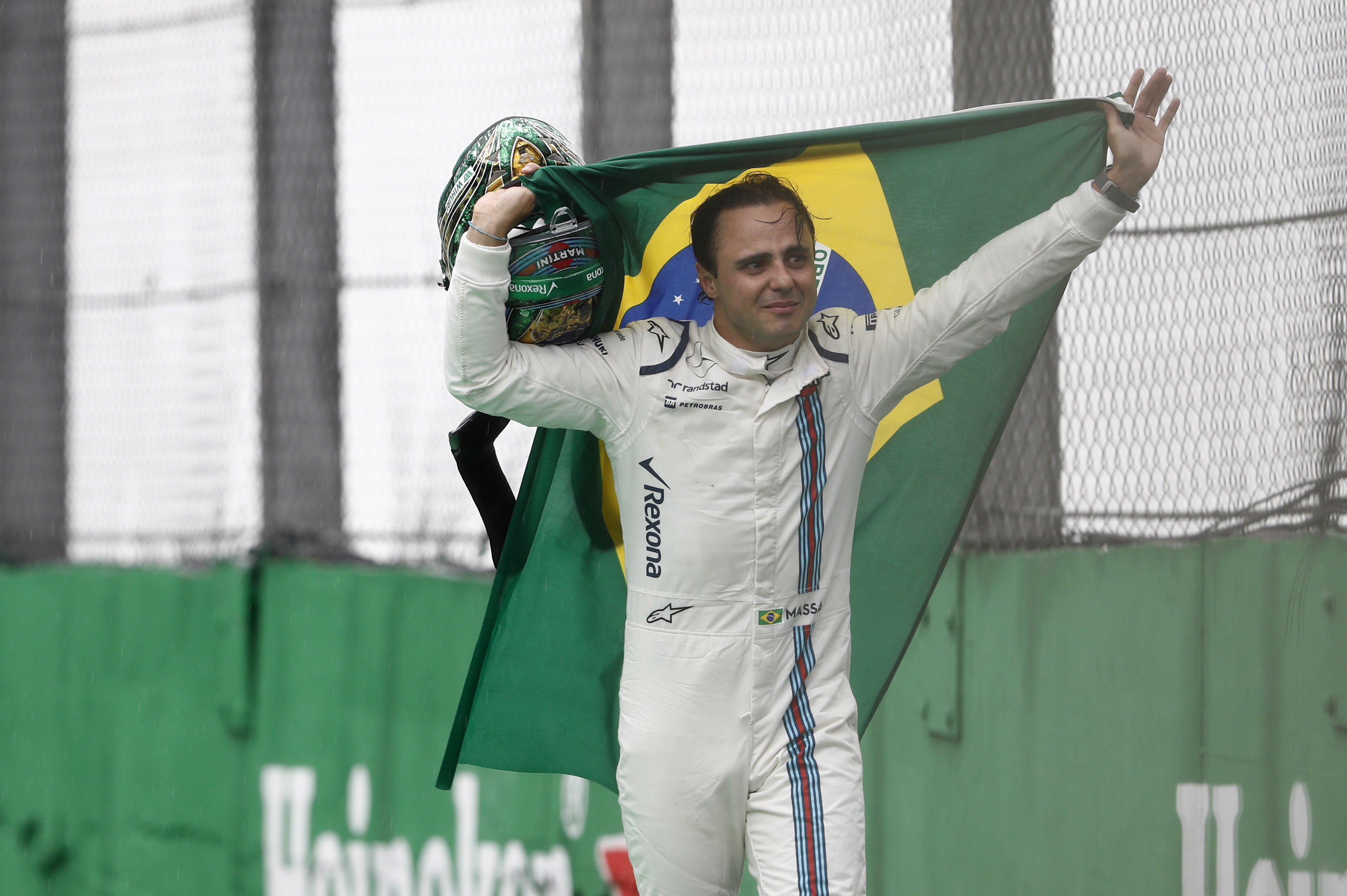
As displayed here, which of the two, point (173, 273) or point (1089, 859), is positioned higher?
point (173, 273)

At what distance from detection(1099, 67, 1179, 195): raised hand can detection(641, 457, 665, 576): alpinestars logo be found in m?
1.13

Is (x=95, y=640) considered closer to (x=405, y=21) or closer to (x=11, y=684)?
(x=11, y=684)

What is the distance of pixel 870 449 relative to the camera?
269 centimetres

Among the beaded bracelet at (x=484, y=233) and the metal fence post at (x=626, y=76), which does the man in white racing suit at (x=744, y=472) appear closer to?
the beaded bracelet at (x=484, y=233)

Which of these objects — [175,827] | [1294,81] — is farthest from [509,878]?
[1294,81]

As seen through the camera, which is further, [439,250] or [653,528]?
[439,250]

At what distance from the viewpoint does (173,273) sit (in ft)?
15.3

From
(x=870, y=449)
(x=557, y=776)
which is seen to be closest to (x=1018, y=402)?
(x=870, y=449)

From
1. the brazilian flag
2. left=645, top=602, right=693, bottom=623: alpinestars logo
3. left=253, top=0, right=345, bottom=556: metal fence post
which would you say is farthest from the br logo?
left=253, top=0, right=345, bottom=556: metal fence post

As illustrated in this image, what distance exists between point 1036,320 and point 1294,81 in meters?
1.43

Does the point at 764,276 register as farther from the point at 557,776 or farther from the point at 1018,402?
the point at 557,776

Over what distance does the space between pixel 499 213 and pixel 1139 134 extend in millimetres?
1353

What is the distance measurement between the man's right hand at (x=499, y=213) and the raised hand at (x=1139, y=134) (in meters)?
1.21

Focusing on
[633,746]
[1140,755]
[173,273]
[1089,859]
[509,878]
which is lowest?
[509,878]
